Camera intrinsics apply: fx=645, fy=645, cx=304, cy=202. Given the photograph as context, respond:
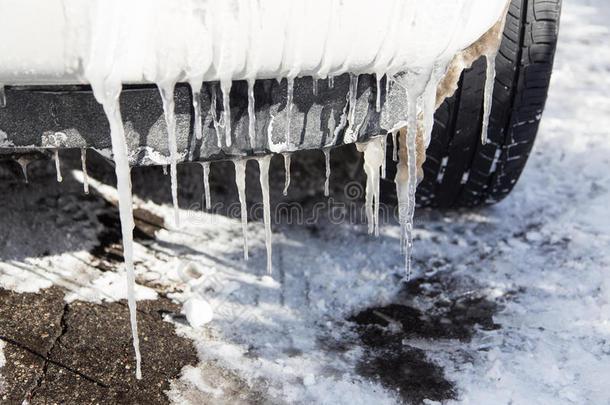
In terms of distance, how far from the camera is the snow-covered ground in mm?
1535

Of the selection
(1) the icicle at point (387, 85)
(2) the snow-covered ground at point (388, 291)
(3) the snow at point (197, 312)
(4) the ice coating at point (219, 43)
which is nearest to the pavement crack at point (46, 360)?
(2) the snow-covered ground at point (388, 291)

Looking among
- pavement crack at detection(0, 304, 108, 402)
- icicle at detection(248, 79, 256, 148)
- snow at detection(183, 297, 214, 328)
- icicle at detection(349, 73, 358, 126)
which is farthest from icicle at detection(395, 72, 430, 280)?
pavement crack at detection(0, 304, 108, 402)

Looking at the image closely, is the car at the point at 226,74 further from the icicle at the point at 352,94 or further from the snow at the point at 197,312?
the snow at the point at 197,312

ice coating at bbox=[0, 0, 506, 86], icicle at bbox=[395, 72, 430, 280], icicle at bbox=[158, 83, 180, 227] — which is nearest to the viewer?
ice coating at bbox=[0, 0, 506, 86]

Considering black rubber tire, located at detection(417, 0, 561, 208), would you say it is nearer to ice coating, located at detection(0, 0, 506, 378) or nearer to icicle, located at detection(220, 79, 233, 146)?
ice coating, located at detection(0, 0, 506, 378)

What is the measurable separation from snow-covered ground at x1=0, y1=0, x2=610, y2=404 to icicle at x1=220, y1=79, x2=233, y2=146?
0.60 meters

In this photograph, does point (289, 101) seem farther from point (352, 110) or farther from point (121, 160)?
point (121, 160)

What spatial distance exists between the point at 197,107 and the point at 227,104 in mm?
57

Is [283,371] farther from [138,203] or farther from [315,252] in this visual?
[138,203]

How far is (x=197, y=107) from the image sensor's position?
3.97ft

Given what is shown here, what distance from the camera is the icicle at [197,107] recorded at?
115 centimetres

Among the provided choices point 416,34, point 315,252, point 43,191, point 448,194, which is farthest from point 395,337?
point 43,191

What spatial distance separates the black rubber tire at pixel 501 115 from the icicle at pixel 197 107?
899 millimetres

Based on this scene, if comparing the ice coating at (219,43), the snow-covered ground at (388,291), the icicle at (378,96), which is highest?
the ice coating at (219,43)
